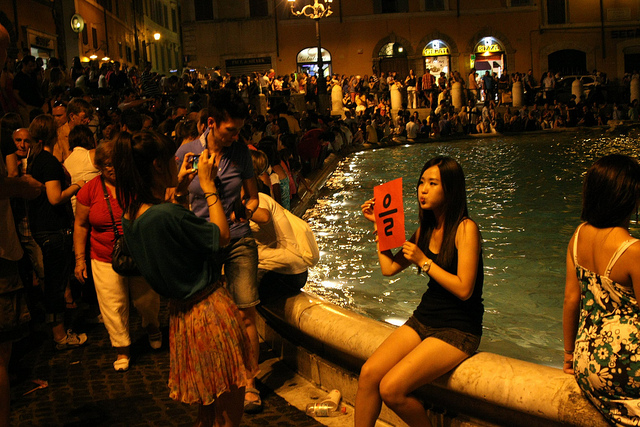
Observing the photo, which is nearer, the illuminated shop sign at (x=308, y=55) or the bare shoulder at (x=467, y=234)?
the bare shoulder at (x=467, y=234)

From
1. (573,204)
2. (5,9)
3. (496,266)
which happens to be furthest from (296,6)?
(496,266)

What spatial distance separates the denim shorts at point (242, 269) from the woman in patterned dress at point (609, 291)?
5.91ft

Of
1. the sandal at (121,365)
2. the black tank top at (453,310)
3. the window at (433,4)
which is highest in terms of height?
the window at (433,4)

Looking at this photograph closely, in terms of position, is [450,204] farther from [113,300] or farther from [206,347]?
[113,300]

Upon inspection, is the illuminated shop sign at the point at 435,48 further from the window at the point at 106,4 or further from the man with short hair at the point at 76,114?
the man with short hair at the point at 76,114

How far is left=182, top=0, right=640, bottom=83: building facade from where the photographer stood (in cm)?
4288

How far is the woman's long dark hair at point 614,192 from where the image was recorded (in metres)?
2.72

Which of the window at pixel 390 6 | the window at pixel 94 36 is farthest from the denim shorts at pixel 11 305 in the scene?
the window at pixel 390 6

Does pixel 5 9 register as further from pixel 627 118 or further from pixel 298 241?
pixel 627 118

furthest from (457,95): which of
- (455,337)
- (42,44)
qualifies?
(455,337)

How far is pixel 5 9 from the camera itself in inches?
807

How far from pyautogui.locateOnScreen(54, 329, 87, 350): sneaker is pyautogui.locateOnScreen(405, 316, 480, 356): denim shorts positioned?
3.04 m

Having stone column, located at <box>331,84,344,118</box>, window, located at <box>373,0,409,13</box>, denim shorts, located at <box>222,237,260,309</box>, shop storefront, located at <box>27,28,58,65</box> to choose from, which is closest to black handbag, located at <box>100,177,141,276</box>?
denim shorts, located at <box>222,237,260,309</box>

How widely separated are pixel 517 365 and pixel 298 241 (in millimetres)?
1908
